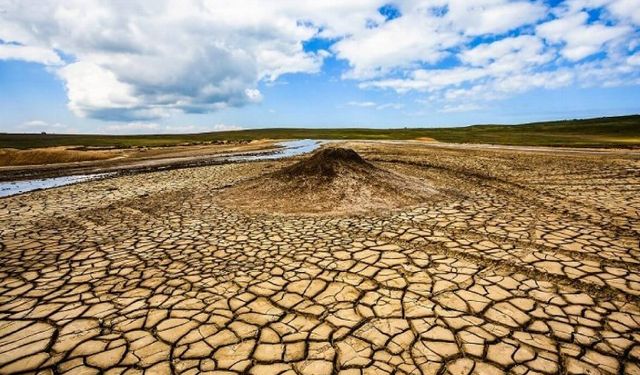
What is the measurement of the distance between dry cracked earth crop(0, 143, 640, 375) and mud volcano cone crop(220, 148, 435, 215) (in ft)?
2.67

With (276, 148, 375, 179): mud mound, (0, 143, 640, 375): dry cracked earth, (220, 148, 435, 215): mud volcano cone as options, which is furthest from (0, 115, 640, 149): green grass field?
(0, 143, 640, 375): dry cracked earth

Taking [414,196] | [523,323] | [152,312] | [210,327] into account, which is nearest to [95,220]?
[152,312]

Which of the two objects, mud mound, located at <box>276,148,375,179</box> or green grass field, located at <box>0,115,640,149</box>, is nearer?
mud mound, located at <box>276,148,375,179</box>

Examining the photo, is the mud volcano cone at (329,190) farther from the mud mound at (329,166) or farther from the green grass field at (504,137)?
the green grass field at (504,137)

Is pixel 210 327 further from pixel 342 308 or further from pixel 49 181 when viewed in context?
pixel 49 181

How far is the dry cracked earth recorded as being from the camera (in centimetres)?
307

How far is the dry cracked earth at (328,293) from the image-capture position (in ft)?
10.1

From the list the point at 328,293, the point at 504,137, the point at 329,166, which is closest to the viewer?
the point at 328,293

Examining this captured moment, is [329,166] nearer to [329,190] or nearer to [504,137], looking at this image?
[329,190]

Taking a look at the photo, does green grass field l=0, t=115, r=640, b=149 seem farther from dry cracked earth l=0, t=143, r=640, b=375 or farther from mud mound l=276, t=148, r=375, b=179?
dry cracked earth l=0, t=143, r=640, b=375

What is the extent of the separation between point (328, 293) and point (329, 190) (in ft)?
18.4

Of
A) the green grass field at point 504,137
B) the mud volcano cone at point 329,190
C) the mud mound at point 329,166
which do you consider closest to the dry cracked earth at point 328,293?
the mud volcano cone at point 329,190

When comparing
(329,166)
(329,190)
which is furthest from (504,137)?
(329,190)

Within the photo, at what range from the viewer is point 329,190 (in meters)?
9.69
